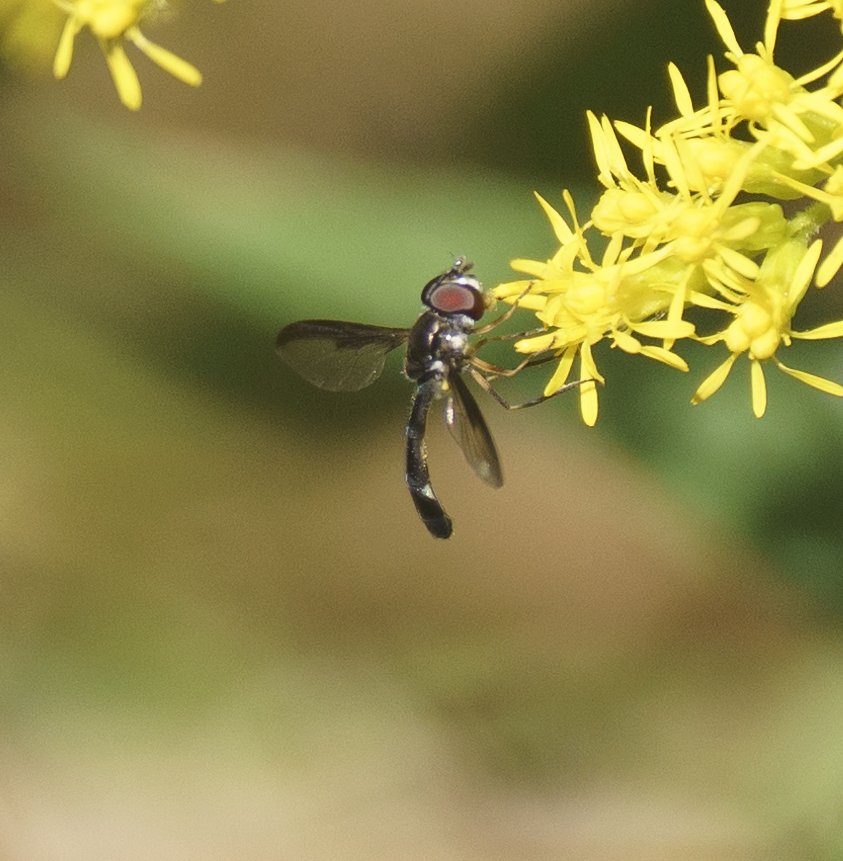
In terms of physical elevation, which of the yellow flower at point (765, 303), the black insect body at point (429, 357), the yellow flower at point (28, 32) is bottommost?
the yellow flower at point (765, 303)

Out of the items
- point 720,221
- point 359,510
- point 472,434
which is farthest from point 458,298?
point 359,510

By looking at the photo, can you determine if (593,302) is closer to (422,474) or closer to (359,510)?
(422,474)

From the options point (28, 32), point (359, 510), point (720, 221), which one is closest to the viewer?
point (720, 221)

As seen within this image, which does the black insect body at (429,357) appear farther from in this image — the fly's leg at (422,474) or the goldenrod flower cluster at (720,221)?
the goldenrod flower cluster at (720,221)

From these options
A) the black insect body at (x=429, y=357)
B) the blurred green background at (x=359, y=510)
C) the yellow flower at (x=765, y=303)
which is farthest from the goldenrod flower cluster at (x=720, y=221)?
the blurred green background at (x=359, y=510)

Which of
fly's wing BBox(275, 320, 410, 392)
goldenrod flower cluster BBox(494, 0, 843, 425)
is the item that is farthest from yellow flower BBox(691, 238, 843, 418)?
fly's wing BBox(275, 320, 410, 392)

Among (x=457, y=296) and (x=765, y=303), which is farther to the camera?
(x=457, y=296)

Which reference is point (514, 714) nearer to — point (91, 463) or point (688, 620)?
point (688, 620)
